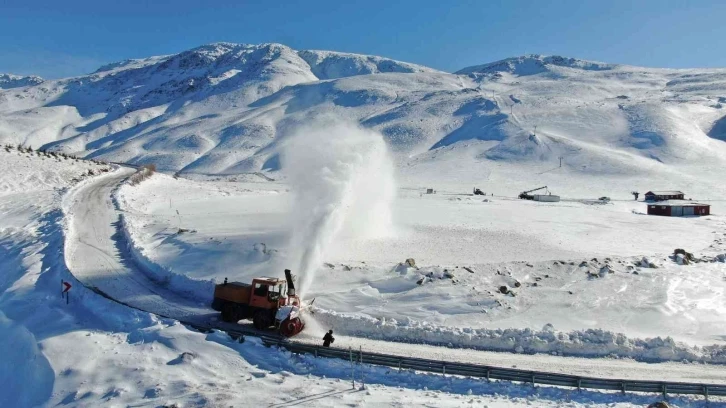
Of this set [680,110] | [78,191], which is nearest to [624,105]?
[680,110]

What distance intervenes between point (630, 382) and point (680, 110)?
582 ft

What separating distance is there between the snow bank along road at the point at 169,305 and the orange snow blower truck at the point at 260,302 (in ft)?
2.26

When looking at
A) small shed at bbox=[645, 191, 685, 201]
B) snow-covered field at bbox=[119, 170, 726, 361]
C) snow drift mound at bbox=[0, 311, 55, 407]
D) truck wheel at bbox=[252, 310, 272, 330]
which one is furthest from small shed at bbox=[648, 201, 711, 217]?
snow drift mound at bbox=[0, 311, 55, 407]

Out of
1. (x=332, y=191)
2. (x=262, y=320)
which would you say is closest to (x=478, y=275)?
(x=332, y=191)

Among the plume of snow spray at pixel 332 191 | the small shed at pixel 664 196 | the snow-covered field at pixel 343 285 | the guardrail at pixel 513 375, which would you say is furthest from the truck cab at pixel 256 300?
the small shed at pixel 664 196

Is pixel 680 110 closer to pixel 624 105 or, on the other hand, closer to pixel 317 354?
pixel 624 105

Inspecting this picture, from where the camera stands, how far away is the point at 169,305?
24.7 m

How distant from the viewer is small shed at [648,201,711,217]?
65188 mm

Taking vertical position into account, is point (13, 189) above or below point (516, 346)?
above

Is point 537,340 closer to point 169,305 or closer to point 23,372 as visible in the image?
point 169,305

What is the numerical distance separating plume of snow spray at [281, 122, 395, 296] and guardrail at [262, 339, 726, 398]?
7.17 metres

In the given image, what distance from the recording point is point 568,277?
28.7 meters

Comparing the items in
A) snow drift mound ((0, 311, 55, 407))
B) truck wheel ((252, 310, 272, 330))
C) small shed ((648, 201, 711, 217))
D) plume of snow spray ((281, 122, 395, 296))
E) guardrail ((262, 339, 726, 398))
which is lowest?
snow drift mound ((0, 311, 55, 407))

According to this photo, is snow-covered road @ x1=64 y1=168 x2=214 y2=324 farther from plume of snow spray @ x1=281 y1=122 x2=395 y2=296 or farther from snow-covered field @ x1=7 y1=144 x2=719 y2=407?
plume of snow spray @ x1=281 y1=122 x2=395 y2=296
